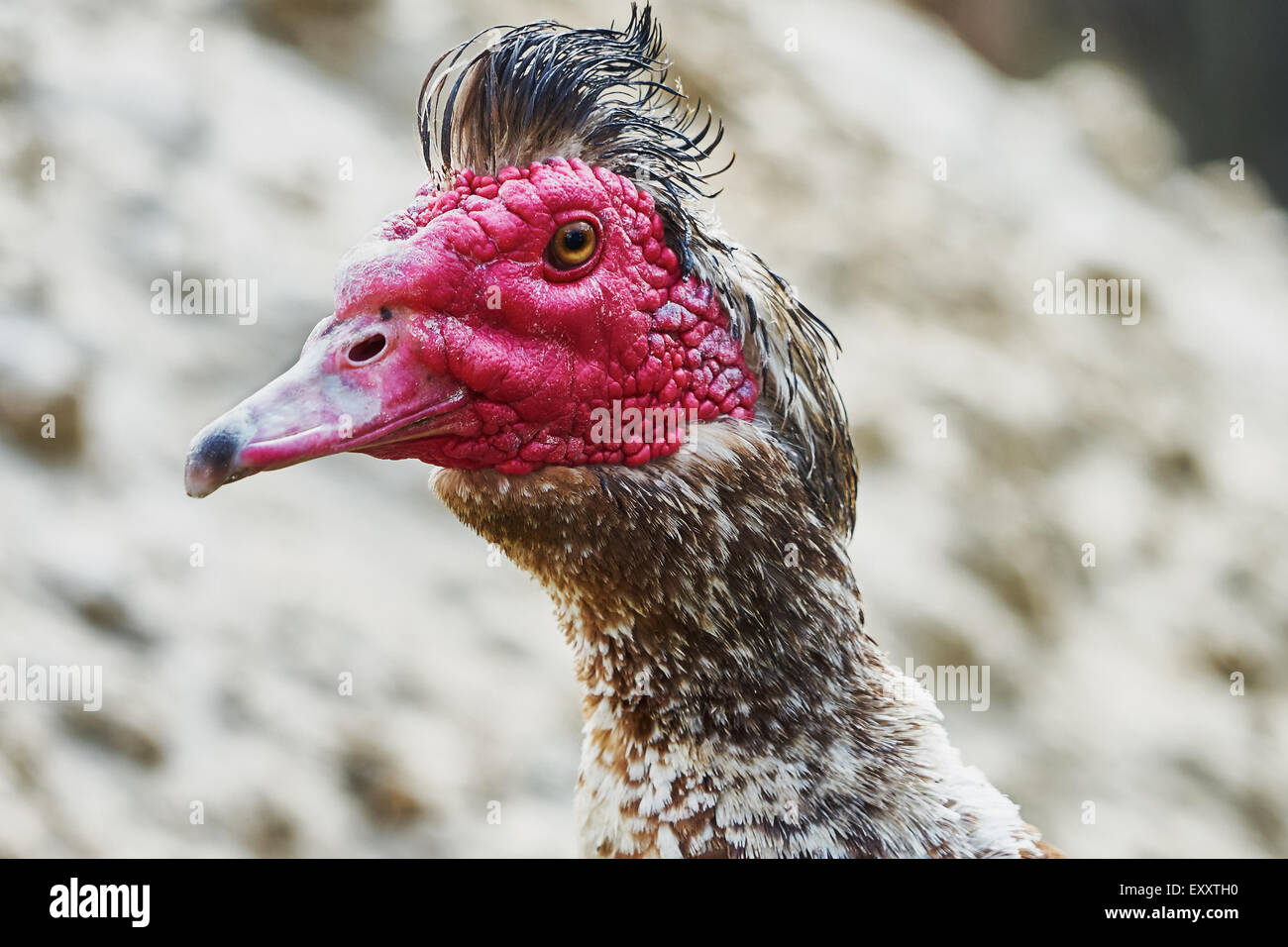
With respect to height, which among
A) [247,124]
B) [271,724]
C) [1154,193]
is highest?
[1154,193]

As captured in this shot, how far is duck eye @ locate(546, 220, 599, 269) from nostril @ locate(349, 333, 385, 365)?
0.37m

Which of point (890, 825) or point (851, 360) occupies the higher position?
point (851, 360)

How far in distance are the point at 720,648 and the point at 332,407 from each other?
0.89 metres

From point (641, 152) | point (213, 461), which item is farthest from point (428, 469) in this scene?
point (213, 461)

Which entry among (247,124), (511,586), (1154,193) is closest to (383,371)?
(511,586)

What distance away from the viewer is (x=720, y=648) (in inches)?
89.7

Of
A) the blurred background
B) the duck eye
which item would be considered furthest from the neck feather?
the blurred background

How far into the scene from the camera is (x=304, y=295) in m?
5.89

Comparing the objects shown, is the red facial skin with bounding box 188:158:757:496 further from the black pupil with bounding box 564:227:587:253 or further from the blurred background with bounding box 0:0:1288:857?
the blurred background with bounding box 0:0:1288:857

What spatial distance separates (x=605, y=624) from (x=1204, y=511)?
21.1 ft

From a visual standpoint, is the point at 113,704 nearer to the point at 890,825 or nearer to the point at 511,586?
the point at 511,586

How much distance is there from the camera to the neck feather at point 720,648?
7.35 ft

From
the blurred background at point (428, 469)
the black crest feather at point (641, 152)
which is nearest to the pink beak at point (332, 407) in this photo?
the black crest feather at point (641, 152)

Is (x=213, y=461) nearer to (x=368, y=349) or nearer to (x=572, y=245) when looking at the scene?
(x=368, y=349)
